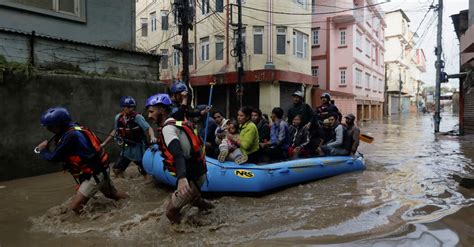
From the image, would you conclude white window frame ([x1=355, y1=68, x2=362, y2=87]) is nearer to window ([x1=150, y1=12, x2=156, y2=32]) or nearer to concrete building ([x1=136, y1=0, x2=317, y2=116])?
concrete building ([x1=136, y1=0, x2=317, y2=116])

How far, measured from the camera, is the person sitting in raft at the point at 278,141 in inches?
294

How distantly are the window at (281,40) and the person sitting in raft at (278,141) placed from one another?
1473 centimetres

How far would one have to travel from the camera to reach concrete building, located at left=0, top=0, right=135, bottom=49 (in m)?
9.16

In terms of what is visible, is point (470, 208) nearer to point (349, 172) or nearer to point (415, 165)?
point (349, 172)

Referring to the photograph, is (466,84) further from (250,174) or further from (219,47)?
(250,174)

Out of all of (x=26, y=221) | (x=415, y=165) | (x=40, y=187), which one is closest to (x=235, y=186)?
(x=26, y=221)

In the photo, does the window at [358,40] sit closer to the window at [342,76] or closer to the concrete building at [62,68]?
the window at [342,76]

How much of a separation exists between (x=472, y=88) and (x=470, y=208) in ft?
44.6

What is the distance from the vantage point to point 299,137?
8.10 meters

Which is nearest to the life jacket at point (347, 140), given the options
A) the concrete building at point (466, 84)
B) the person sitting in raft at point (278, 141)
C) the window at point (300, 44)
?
the person sitting in raft at point (278, 141)

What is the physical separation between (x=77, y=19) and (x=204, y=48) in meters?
13.9

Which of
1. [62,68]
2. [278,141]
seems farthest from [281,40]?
[278,141]

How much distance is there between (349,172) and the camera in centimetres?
807

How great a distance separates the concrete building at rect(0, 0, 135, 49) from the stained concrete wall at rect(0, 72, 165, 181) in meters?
1.64
